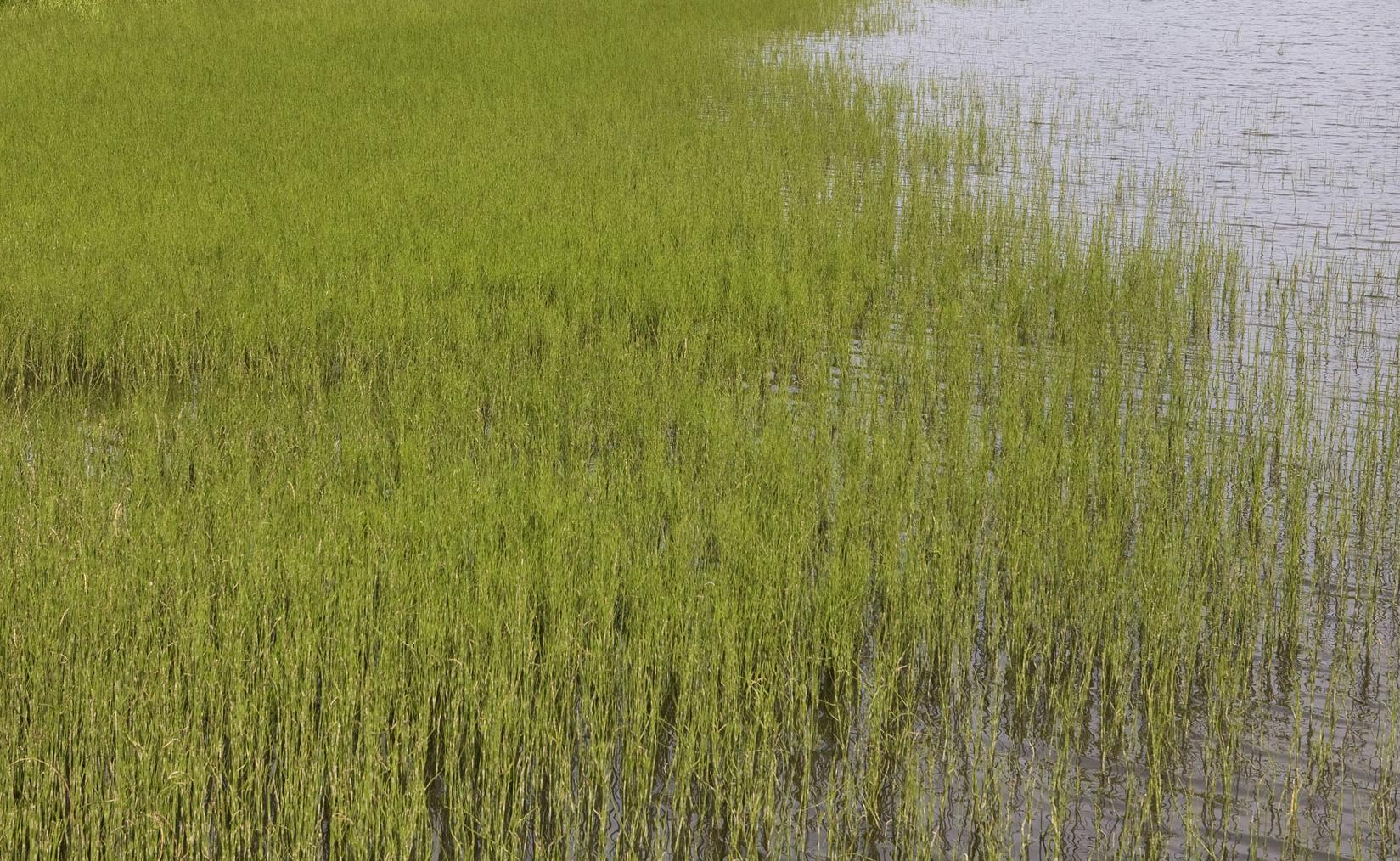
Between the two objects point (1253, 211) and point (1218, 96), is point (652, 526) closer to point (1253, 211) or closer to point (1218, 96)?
point (1253, 211)

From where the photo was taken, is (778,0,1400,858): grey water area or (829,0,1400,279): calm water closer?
(778,0,1400,858): grey water area

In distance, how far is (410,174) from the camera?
438 inches

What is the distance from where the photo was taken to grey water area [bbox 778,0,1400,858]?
13.4 feet

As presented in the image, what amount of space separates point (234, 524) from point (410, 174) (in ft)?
21.7

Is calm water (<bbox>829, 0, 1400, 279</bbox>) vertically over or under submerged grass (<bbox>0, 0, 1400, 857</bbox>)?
over

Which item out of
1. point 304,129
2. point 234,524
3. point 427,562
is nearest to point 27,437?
point 234,524

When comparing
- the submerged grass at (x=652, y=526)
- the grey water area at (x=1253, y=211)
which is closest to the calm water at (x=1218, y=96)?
the grey water area at (x=1253, y=211)

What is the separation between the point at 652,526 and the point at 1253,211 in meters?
7.96

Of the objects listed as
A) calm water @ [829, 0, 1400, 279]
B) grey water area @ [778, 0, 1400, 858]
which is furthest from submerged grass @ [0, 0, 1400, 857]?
calm water @ [829, 0, 1400, 279]

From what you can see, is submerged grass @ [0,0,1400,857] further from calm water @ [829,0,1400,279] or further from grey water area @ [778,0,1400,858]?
calm water @ [829,0,1400,279]

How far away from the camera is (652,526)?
5.46 metres

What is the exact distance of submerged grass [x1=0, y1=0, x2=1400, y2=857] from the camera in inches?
158

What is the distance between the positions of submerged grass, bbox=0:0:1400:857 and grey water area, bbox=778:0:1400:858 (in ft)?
0.15

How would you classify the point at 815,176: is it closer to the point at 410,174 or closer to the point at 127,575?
the point at 410,174
